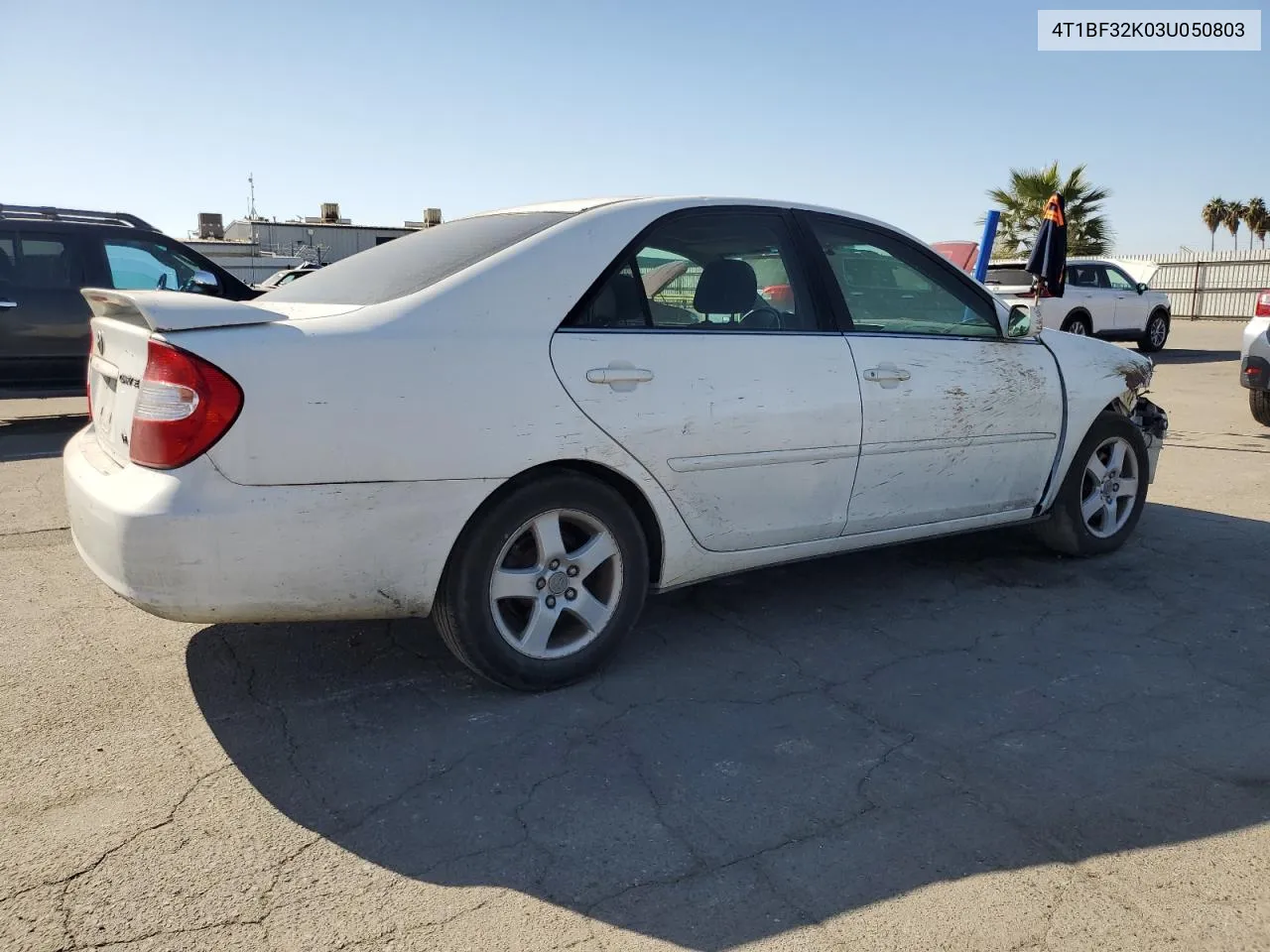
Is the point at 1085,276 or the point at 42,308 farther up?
the point at 1085,276

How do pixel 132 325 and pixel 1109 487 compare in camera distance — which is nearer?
pixel 132 325

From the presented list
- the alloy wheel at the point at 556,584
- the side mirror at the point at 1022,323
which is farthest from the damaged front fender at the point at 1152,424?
the alloy wheel at the point at 556,584

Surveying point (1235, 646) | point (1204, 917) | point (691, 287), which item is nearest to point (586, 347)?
point (691, 287)

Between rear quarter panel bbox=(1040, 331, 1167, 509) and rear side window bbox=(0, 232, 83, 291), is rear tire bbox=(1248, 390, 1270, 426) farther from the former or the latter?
rear side window bbox=(0, 232, 83, 291)

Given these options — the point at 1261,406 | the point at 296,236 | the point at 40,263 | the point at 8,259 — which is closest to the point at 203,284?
the point at 40,263

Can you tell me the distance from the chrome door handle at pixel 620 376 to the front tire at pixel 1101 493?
8.07 ft

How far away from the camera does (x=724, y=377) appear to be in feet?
12.0

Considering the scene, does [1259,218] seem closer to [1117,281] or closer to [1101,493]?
[1117,281]

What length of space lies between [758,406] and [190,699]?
2.09m

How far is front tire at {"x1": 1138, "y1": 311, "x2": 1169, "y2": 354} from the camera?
19.0 metres

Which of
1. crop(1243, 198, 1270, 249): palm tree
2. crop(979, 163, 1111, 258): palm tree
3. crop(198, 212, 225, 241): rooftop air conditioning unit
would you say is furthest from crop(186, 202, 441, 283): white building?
crop(1243, 198, 1270, 249): palm tree

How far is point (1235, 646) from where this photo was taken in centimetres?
398

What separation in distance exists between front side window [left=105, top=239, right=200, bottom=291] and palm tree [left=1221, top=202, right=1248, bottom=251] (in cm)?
8199

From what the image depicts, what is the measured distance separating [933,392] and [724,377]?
1029mm
